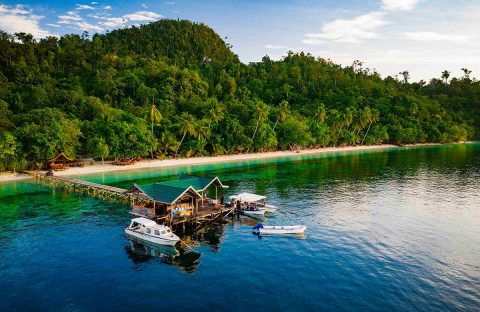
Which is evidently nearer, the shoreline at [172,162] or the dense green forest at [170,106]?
the shoreline at [172,162]

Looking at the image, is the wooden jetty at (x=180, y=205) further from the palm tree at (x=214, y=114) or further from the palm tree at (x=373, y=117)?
the palm tree at (x=373, y=117)

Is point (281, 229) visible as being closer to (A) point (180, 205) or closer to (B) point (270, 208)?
(B) point (270, 208)

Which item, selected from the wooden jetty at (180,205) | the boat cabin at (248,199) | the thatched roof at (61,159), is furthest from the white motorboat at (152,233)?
the thatched roof at (61,159)

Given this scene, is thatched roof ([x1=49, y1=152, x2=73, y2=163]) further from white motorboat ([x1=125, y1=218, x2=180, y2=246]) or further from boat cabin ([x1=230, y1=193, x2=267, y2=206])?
white motorboat ([x1=125, y1=218, x2=180, y2=246])

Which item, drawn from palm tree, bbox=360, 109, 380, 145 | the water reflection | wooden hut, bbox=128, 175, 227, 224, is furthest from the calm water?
palm tree, bbox=360, 109, 380, 145

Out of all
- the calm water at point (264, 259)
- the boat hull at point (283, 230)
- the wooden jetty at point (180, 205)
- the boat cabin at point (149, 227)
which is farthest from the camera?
the wooden jetty at point (180, 205)

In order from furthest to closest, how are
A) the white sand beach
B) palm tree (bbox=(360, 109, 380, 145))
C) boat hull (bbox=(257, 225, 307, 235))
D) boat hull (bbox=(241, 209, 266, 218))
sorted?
palm tree (bbox=(360, 109, 380, 145)) < the white sand beach < boat hull (bbox=(241, 209, 266, 218)) < boat hull (bbox=(257, 225, 307, 235))

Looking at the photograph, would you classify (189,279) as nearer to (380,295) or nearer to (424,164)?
(380,295)

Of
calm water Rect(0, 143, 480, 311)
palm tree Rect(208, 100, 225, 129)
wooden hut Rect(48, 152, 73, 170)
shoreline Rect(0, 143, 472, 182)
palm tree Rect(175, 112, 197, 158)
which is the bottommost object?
calm water Rect(0, 143, 480, 311)
